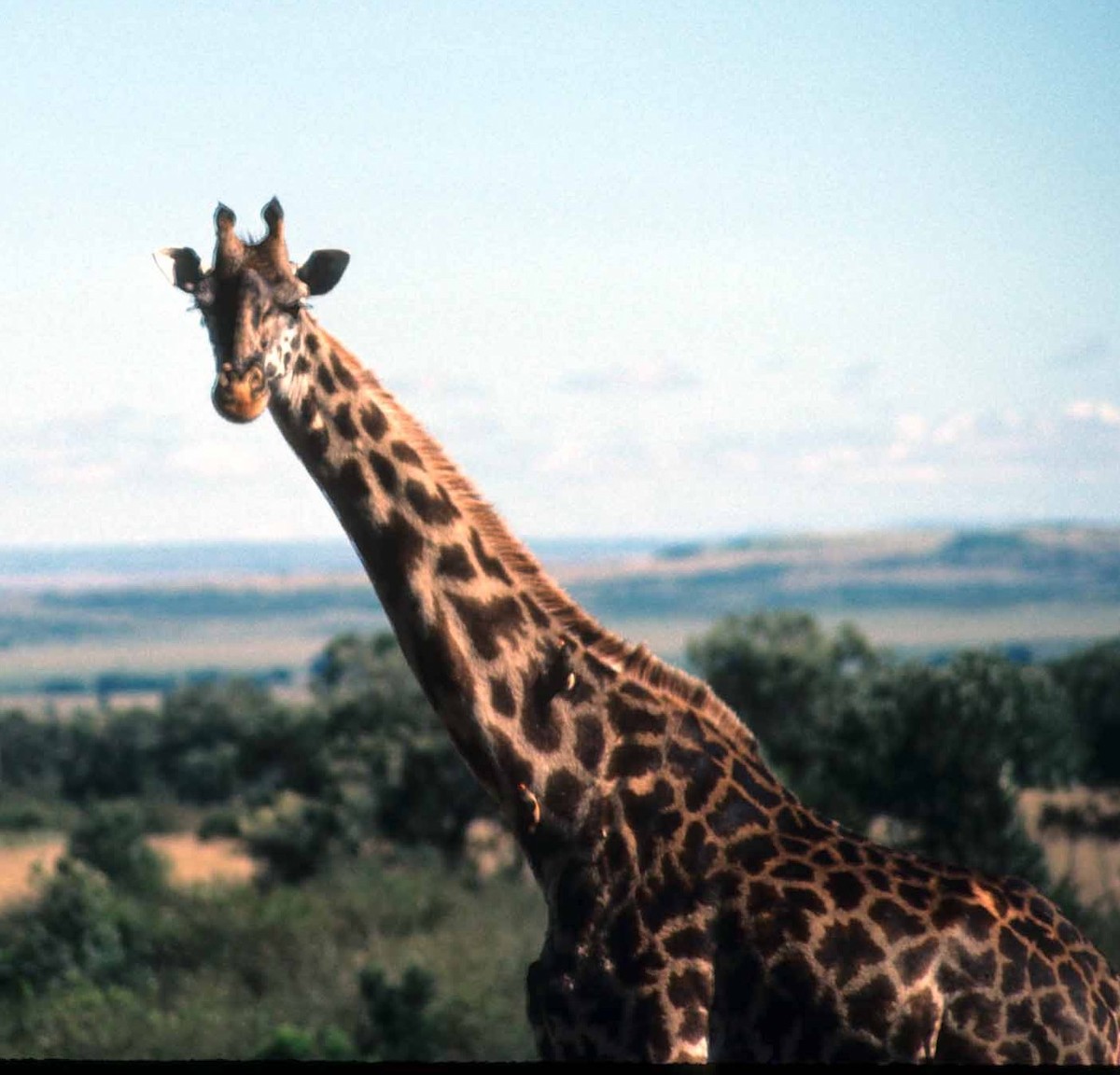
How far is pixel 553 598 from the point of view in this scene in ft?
21.6

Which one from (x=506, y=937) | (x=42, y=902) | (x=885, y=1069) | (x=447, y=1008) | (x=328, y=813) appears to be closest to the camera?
(x=885, y=1069)

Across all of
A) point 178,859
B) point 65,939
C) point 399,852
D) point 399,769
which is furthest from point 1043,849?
point 178,859

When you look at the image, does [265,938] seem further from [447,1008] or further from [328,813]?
[328,813]

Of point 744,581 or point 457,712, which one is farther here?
point 744,581

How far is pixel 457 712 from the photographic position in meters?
6.41

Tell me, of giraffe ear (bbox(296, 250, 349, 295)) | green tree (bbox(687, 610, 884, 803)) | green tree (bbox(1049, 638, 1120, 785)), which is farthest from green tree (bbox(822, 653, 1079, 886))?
giraffe ear (bbox(296, 250, 349, 295))

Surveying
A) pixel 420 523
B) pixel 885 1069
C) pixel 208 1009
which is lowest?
pixel 208 1009

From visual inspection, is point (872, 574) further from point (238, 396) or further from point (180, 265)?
point (238, 396)

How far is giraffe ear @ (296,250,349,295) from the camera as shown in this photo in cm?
632

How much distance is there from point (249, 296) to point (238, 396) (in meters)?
0.45

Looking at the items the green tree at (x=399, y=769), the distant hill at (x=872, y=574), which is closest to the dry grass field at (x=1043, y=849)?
the green tree at (x=399, y=769)

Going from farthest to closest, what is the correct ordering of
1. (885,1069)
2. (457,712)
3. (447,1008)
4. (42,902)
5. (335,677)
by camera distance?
1. (335,677)
2. (42,902)
3. (447,1008)
4. (457,712)
5. (885,1069)

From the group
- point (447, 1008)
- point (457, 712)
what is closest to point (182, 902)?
point (447, 1008)

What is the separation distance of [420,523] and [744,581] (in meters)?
162
